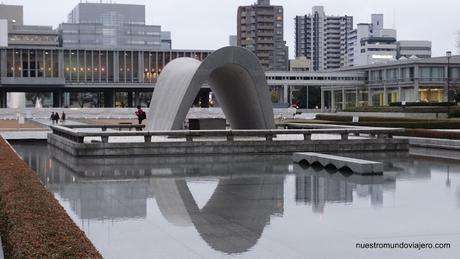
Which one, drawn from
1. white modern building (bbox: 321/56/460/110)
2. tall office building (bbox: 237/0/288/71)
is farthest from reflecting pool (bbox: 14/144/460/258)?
tall office building (bbox: 237/0/288/71)

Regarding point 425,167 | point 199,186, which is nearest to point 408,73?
point 425,167

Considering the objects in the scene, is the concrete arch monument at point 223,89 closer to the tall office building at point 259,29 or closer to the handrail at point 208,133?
the handrail at point 208,133

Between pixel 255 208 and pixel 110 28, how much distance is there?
161 metres

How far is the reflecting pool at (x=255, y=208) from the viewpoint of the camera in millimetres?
8875

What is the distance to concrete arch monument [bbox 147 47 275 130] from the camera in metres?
27.3

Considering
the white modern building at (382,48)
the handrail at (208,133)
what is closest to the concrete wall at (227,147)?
the handrail at (208,133)

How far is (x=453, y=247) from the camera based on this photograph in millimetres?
8797

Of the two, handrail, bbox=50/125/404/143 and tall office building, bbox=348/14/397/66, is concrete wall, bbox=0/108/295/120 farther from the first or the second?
tall office building, bbox=348/14/397/66

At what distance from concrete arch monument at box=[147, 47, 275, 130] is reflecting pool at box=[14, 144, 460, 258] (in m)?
7.08

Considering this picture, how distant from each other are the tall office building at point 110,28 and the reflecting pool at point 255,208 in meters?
125

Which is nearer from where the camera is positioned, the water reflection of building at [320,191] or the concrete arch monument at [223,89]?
the water reflection of building at [320,191]

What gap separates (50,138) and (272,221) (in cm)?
2383

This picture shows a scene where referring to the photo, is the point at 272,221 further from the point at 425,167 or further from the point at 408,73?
the point at 408,73

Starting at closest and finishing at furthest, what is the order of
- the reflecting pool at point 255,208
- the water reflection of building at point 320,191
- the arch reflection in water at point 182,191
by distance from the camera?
the reflecting pool at point 255,208, the arch reflection in water at point 182,191, the water reflection of building at point 320,191
